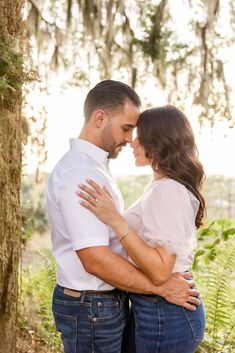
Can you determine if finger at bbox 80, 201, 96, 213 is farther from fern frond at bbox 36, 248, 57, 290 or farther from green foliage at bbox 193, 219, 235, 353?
fern frond at bbox 36, 248, 57, 290

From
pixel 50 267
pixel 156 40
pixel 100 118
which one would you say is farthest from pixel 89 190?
pixel 156 40

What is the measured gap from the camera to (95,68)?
6.09 m

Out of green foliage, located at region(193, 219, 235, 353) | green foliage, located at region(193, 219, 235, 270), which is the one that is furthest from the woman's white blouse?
green foliage, located at region(193, 219, 235, 270)

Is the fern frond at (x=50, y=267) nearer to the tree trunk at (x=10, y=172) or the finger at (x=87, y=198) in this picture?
the tree trunk at (x=10, y=172)

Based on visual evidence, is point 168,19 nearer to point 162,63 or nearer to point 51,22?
point 162,63

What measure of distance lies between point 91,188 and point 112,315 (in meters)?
0.44

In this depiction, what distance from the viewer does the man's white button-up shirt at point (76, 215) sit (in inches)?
78.9

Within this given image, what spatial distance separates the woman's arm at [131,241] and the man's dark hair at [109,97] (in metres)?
0.35

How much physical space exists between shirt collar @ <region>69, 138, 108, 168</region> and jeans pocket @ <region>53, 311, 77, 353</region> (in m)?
0.55

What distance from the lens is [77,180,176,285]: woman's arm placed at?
199 centimetres

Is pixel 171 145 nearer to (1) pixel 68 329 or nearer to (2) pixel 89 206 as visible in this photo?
(2) pixel 89 206

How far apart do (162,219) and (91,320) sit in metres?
0.41

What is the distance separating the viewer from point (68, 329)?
2.13 m

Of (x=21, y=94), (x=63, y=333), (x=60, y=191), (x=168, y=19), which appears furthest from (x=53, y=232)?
(x=168, y=19)
